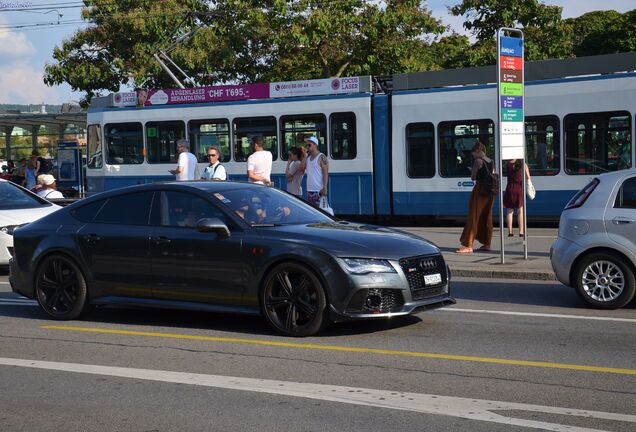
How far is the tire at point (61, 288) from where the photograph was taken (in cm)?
1009

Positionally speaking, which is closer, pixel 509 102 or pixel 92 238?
pixel 92 238

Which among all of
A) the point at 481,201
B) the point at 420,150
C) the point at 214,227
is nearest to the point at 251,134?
the point at 420,150

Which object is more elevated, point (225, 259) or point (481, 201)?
point (481, 201)

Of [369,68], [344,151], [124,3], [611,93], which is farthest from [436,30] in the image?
[611,93]

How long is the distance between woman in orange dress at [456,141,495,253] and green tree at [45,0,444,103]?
896 inches

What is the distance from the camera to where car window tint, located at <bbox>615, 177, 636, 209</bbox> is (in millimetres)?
10547

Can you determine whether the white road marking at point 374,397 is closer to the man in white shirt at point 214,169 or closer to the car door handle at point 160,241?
the car door handle at point 160,241

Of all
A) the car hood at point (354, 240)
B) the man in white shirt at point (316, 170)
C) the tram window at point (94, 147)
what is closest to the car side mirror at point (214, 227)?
the car hood at point (354, 240)

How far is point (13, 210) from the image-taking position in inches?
594

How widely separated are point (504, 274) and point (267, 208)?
5.06 m

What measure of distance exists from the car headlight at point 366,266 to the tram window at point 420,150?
1458 cm

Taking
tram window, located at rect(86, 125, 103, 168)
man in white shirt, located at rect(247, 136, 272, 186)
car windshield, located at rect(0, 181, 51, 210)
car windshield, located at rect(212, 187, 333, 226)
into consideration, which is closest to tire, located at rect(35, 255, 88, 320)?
car windshield, located at rect(212, 187, 333, 226)

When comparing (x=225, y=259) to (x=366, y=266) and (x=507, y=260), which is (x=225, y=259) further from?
(x=507, y=260)

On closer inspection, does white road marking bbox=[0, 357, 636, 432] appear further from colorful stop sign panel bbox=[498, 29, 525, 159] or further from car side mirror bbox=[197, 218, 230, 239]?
colorful stop sign panel bbox=[498, 29, 525, 159]
